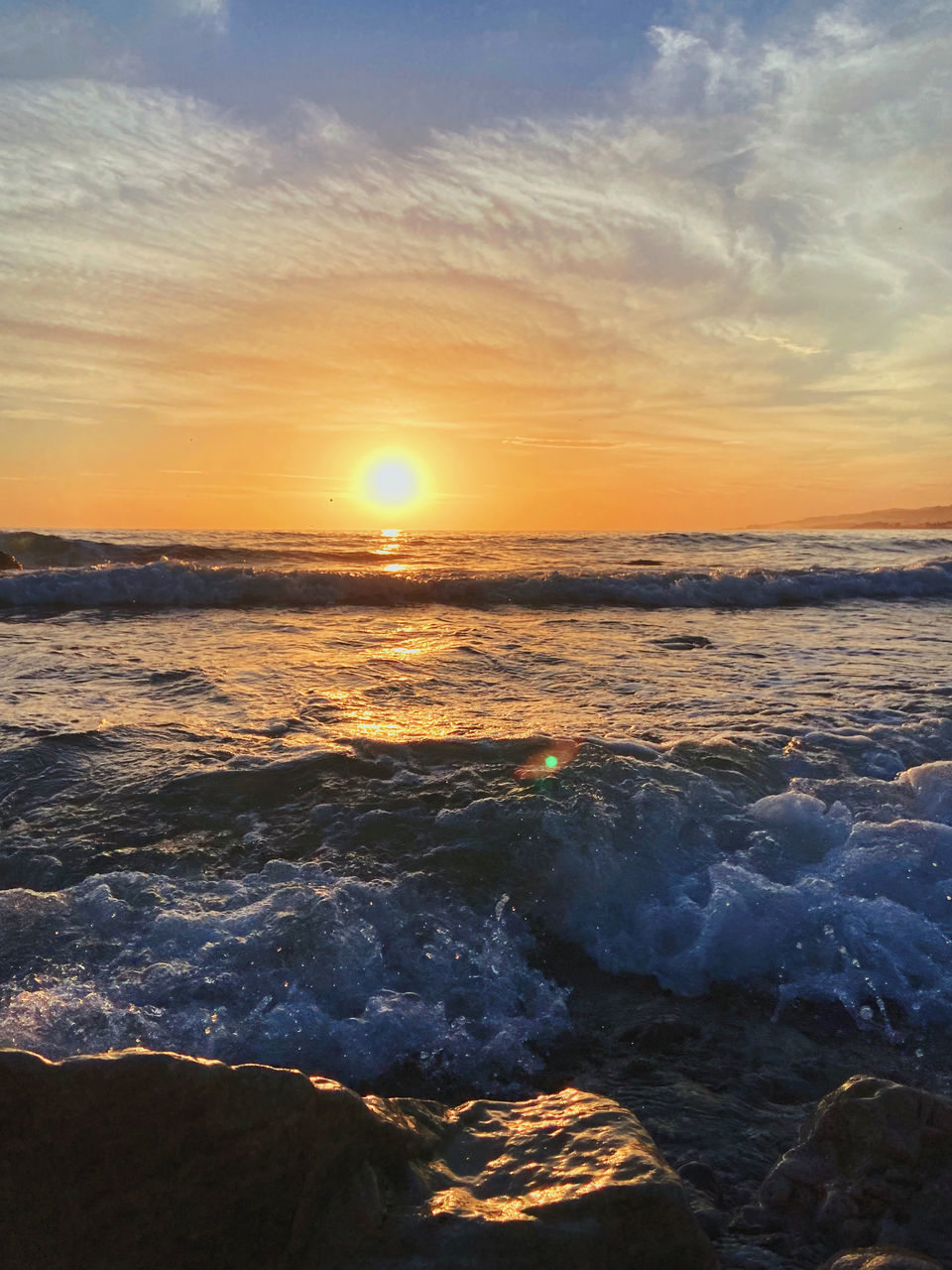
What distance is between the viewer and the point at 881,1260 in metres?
1.76

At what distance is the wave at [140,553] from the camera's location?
2273 centimetres

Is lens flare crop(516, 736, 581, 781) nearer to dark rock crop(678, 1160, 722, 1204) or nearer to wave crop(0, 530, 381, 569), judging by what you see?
dark rock crop(678, 1160, 722, 1204)

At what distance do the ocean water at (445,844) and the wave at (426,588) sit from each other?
6.45 meters

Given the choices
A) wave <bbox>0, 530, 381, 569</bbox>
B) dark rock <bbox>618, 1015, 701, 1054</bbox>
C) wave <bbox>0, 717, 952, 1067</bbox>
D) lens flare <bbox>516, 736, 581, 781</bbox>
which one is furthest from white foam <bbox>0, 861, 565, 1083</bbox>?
wave <bbox>0, 530, 381, 569</bbox>

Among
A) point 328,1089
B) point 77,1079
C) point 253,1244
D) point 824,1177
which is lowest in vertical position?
point 824,1177

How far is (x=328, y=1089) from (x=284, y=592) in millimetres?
15147

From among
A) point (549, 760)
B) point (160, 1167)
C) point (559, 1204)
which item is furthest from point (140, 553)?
point (559, 1204)

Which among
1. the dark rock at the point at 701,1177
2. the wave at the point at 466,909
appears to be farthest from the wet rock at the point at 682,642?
the dark rock at the point at 701,1177

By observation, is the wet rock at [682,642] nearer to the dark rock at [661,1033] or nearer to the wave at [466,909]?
the wave at [466,909]

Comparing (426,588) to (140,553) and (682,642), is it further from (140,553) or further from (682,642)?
(140,553)

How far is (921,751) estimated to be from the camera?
5.70 metres

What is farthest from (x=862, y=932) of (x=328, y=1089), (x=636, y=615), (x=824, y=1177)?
(x=636, y=615)

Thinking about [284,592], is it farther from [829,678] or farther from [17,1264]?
[17,1264]

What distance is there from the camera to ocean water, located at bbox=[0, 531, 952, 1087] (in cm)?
299
